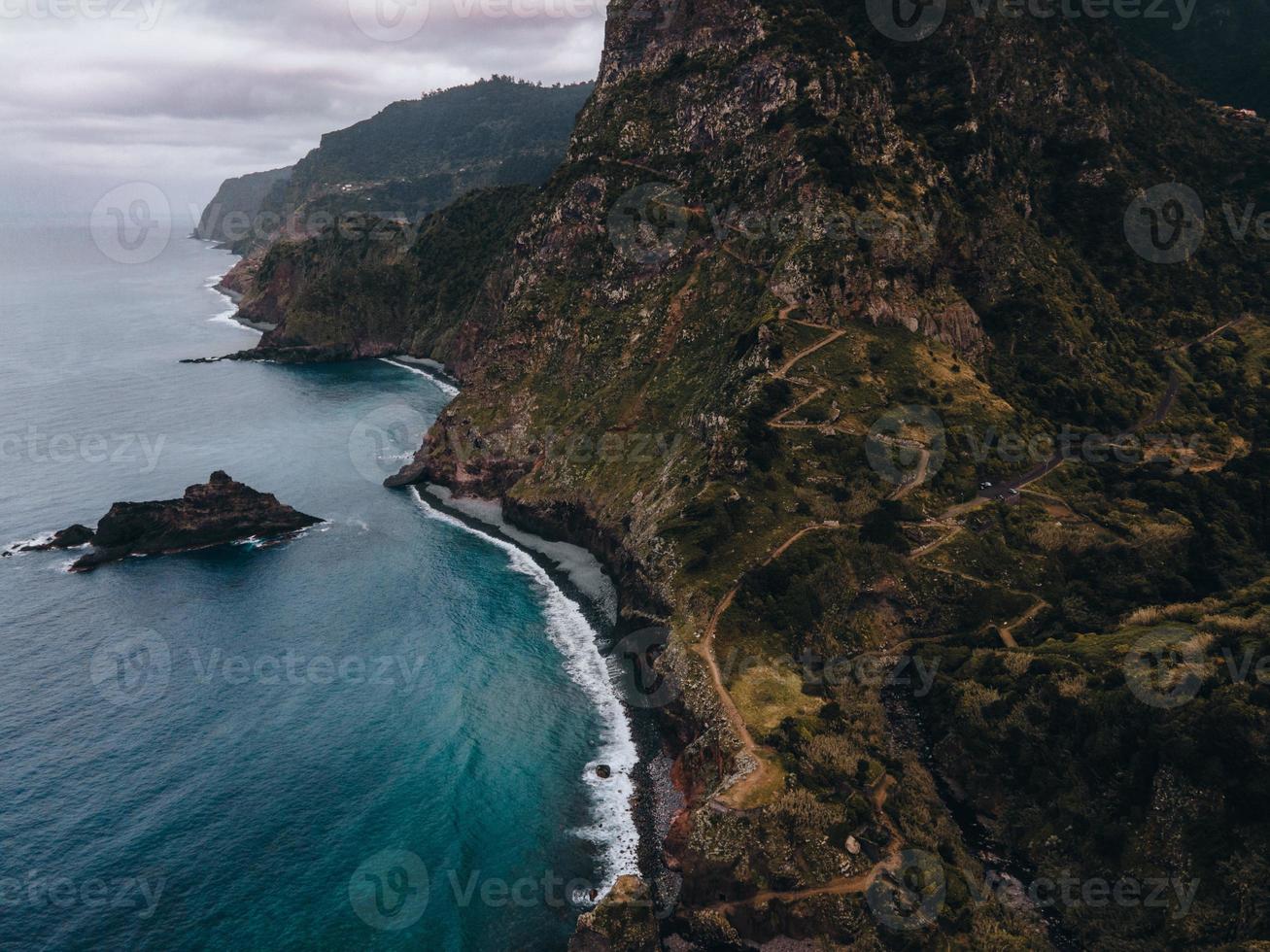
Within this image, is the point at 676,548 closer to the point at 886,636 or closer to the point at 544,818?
the point at 886,636

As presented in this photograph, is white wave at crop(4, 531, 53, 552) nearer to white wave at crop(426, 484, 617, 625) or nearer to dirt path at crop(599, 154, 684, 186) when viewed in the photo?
white wave at crop(426, 484, 617, 625)

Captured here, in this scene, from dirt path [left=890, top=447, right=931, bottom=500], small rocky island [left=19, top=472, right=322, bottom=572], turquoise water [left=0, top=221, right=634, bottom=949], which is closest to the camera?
turquoise water [left=0, top=221, right=634, bottom=949]

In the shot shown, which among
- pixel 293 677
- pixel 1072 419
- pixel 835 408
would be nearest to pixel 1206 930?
pixel 835 408

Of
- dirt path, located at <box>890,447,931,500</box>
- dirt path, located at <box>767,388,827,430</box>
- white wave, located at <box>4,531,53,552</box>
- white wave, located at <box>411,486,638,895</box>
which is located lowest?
white wave, located at <box>411,486,638,895</box>

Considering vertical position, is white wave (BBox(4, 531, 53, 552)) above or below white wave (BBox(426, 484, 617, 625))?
above

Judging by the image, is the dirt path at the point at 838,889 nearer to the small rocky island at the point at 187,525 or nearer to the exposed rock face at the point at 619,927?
the exposed rock face at the point at 619,927

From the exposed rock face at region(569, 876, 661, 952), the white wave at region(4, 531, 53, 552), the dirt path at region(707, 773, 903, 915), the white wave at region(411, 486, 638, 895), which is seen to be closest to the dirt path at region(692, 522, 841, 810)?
the dirt path at region(707, 773, 903, 915)

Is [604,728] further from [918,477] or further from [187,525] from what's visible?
[187,525]
